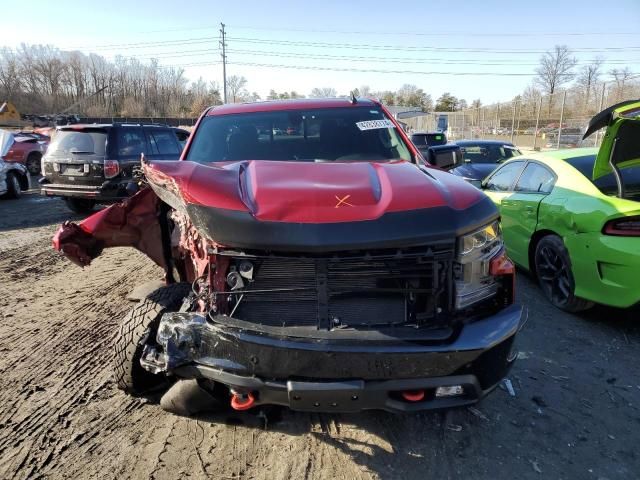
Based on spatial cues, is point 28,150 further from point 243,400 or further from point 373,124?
point 243,400

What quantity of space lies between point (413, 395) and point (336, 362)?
1.41 ft

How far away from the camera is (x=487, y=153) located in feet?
39.0

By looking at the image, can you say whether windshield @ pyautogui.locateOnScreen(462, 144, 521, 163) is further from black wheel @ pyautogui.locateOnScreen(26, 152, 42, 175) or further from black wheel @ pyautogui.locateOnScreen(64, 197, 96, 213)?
black wheel @ pyautogui.locateOnScreen(26, 152, 42, 175)

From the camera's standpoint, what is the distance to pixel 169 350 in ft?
7.18

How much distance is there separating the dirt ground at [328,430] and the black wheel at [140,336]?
13.4 inches

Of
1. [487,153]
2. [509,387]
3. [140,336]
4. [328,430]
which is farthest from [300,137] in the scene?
[487,153]

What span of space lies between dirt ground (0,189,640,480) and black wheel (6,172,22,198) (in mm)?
9509

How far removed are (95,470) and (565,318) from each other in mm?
4018

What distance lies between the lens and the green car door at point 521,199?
4984 millimetres

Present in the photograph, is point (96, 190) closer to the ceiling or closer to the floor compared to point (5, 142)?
closer to the floor

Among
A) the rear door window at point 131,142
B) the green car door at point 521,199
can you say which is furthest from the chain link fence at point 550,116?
the rear door window at point 131,142

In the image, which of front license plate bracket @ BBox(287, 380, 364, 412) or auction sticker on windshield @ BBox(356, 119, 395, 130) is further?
auction sticker on windshield @ BBox(356, 119, 395, 130)

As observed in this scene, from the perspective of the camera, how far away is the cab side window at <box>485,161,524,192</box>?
5.77m

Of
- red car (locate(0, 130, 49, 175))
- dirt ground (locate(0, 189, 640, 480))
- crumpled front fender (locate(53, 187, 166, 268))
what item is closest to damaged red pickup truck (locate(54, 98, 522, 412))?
dirt ground (locate(0, 189, 640, 480))
